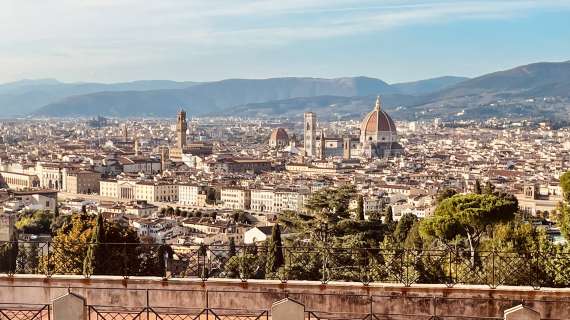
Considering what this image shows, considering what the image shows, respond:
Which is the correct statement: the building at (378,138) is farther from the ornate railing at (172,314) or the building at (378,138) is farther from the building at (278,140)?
the ornate railing at (172,314)

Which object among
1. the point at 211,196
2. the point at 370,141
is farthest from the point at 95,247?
the point at 370,141

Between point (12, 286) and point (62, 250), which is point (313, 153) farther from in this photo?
point (12, 286)

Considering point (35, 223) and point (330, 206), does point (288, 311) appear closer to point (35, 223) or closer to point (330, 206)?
point (330, 206)

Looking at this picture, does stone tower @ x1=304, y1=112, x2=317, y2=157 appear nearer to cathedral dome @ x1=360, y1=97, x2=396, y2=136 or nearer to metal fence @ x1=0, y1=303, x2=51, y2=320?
cathedral dome @ x1=360, y1=97, x2=396, y2=136

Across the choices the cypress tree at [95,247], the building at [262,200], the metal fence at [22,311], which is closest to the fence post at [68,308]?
the metal fence at [22,311]

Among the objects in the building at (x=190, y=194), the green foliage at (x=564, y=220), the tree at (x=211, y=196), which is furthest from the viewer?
the building at (x=190, y=194)

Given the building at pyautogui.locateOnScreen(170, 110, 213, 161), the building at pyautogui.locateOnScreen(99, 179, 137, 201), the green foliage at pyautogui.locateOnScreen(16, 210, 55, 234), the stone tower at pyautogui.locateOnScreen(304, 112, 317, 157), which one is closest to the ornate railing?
the green foliage at pyautogui.locateOnScreen(16, 210, 55, 234)
